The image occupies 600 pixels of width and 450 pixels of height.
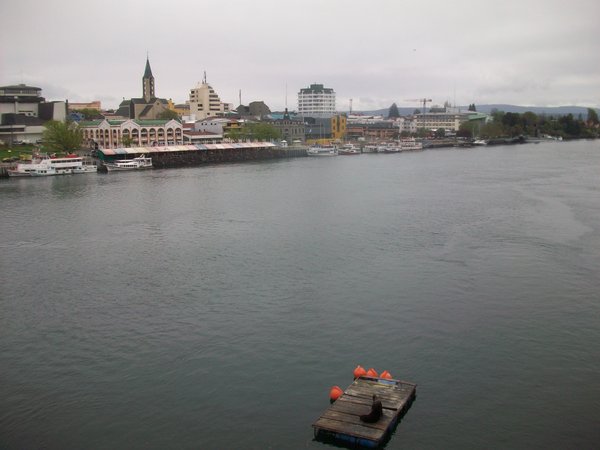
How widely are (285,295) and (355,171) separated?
28.3 metres

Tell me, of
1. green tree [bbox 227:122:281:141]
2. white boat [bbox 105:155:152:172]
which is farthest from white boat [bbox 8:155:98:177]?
green tree [bbox 227:122:281:141]

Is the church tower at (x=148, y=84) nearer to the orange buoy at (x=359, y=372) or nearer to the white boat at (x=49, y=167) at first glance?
the white boat at (x=49, y=167)

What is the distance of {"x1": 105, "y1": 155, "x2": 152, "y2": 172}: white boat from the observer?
3850 centimetres

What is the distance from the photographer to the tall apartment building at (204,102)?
2872 inches

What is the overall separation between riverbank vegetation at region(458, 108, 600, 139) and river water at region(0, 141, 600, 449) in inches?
2699

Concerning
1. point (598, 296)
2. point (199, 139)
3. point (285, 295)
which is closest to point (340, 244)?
point (285, 295)

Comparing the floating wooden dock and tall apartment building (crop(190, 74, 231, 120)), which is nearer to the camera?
the floating wooden dock

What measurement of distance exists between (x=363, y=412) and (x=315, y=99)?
98581 millimetres

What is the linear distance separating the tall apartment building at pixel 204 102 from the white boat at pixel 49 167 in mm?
36459

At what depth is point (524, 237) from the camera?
51.0 feet

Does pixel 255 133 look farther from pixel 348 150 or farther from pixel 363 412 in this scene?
pixel 363 412

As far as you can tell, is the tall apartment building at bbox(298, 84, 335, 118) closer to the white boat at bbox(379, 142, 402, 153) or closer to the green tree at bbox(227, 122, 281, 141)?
the white boat at bbox(379, 142, 402, 153)

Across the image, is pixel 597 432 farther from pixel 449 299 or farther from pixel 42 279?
pixel 42 279

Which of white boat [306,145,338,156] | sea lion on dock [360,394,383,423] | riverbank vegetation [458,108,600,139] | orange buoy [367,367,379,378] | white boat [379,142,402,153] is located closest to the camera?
sea lion on dock [360,394,383,423]
